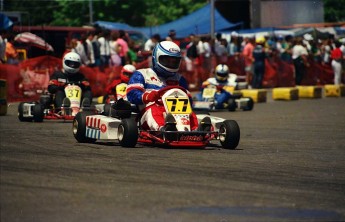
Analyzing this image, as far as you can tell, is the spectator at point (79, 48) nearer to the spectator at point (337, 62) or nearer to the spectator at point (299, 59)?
the spectator at point (299, 59)

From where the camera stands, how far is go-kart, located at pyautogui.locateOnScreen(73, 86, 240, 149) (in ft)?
38.9

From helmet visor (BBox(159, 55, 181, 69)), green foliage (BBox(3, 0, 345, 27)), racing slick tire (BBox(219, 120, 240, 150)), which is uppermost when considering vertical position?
green foliage (BBox(3, 0, 345, 27))

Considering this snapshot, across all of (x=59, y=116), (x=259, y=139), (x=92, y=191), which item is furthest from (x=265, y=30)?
(x=92, y=191)

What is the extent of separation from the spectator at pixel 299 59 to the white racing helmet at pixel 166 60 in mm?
17190

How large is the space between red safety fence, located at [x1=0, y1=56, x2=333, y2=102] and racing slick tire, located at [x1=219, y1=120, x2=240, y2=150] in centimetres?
1062

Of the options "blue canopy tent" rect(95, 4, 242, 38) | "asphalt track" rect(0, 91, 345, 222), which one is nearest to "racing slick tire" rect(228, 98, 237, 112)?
"asphalt track" rect(0, 91, 345, 222)

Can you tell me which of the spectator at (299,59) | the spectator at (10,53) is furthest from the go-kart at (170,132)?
the spectator at (299,59)

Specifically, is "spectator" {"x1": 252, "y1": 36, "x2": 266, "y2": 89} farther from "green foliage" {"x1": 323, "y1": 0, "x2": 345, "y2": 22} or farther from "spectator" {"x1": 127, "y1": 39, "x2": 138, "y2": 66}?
"green foliage" {"x1": 323, "y1": 0, "x2": 345, "y2": 22}

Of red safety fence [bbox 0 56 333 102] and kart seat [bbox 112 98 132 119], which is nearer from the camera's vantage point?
kart seat [bbox 112 98 132 119]

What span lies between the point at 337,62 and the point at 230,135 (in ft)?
63.8

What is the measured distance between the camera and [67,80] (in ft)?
58.1

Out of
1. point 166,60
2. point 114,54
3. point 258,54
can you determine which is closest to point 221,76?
point 114,54

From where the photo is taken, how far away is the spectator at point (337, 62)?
30608mm

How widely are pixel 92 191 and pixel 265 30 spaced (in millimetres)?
30119
